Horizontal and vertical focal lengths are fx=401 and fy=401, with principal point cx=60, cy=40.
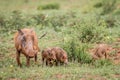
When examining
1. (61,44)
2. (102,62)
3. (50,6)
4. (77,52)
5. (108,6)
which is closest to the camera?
(102,62)

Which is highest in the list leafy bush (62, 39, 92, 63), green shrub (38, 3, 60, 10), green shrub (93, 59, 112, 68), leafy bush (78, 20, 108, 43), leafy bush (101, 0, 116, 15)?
green shrub (38, 3, 60, 10)

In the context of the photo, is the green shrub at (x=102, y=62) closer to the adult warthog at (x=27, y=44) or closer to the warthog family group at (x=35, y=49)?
the warthog family group at (x=35, y=49)

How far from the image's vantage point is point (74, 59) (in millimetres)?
9953

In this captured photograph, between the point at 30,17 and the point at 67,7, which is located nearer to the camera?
the point at 30,17

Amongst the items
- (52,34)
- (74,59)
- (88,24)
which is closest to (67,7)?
(52,34)

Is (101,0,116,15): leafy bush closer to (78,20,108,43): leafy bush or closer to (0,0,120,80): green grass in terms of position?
(0,0,120,80): green grass

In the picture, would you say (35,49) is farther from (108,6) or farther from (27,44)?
(108,6)

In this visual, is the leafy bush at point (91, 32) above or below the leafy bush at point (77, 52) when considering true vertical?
above

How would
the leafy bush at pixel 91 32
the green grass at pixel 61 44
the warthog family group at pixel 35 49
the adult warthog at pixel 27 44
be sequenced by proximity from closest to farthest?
the green grass at pixel 61 44 < the adult warthog at pixel 27 44 < the warthog family group at pixel 35 49 < the leafy bush at pixel 91 32

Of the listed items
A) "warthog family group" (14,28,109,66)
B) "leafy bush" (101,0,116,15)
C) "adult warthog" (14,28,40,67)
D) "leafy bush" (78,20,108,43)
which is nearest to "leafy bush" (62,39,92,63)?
"warthog family group" (14,28,109,66)

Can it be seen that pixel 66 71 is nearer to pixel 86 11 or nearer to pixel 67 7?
pixel 86 11

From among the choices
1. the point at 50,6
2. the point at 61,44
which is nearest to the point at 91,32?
the point at 61,44

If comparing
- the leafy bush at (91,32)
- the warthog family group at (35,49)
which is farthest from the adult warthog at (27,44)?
the leafy bush at (91,32)

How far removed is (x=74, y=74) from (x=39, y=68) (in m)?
0.99
